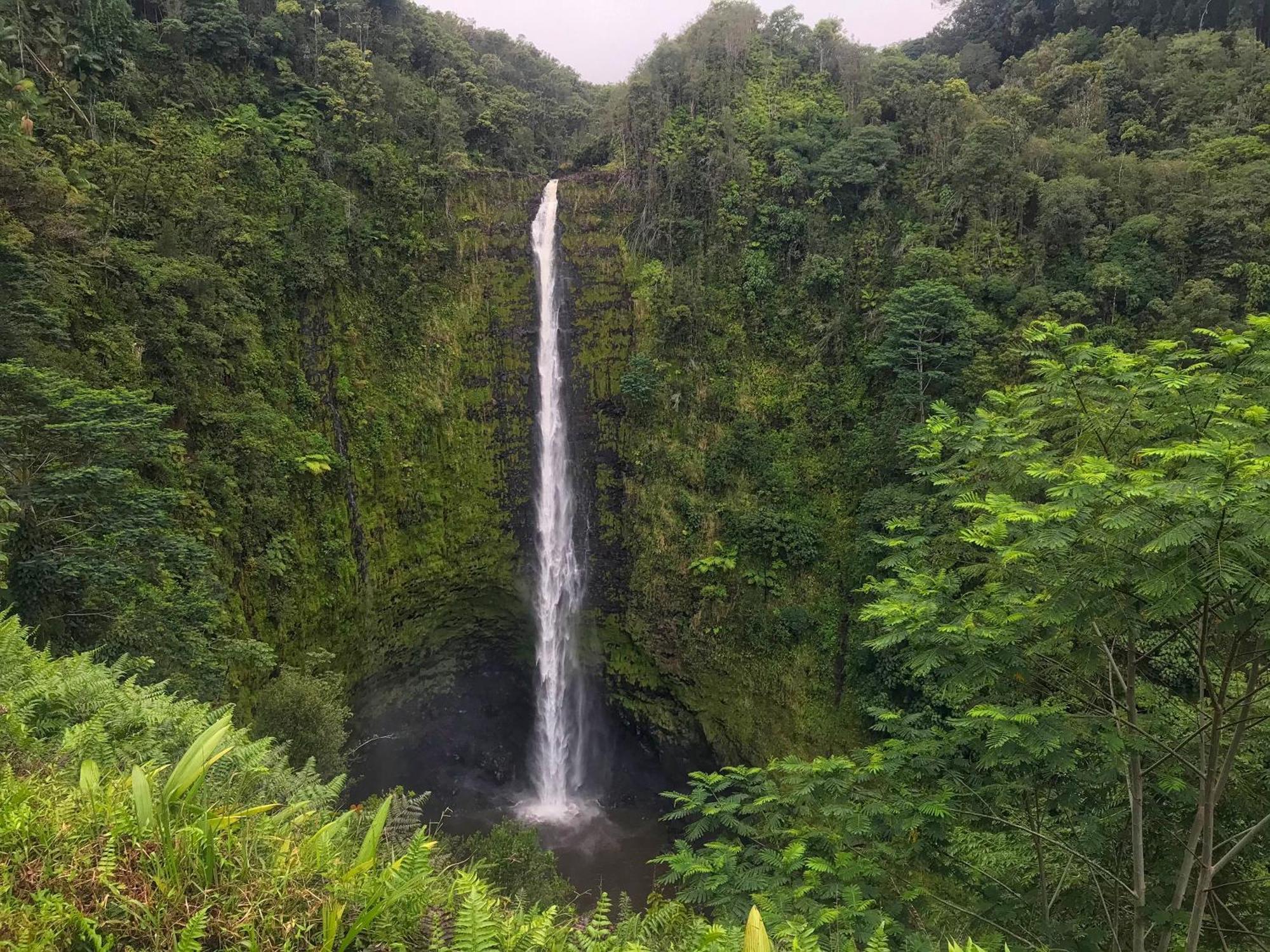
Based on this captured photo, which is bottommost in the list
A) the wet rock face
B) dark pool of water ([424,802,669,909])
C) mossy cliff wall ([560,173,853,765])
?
dark pool of water ([424,802,669,909])

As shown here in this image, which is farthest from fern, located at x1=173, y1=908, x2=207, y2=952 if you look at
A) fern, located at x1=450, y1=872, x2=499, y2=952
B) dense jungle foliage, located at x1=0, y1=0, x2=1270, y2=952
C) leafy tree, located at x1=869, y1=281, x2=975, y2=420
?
leafy tree, located at x1=869, y1=281, x2=975, y2=420

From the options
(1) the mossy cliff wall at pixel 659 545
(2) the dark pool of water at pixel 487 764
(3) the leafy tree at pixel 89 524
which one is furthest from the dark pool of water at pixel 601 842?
(3) the leafy tree at pixel 89 524

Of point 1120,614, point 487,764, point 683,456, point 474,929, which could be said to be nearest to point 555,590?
point 487,764

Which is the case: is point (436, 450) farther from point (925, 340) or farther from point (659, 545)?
point (925, 340)

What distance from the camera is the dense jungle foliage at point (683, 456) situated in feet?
Answer: 11.2

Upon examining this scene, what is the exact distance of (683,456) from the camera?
53.3ft

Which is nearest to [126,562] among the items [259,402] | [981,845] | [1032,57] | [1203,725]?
[259,402]

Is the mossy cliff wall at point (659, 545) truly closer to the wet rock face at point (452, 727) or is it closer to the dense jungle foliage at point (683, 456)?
the dense jungle foliage at point (683, 456)

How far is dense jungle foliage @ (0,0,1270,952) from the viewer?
342 centimetres

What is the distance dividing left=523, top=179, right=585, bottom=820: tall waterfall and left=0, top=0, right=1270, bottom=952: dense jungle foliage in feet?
2.05

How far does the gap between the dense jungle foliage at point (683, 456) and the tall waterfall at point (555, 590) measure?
0.62m

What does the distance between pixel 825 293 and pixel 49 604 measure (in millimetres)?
16182

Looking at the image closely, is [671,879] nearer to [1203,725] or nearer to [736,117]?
[1203,725]

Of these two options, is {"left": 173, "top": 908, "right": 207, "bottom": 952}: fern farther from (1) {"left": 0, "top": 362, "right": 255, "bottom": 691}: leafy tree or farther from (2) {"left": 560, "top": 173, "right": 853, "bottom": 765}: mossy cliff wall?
(2) {"left": 560, "top": 173, "right": 853, "bottom": 765}: mossy cliff wall
